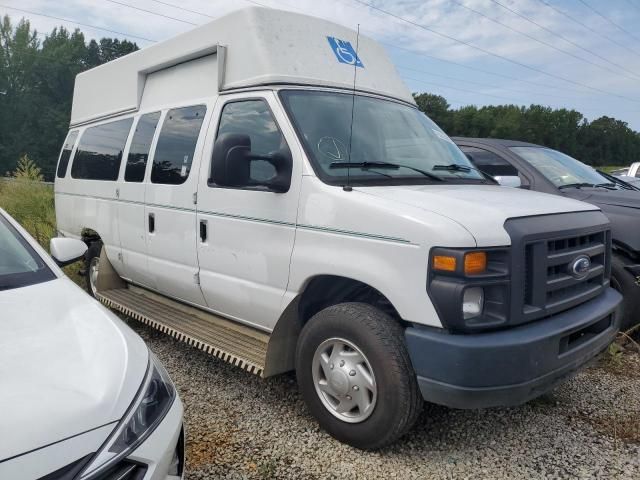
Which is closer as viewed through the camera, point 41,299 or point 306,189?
point 41,299

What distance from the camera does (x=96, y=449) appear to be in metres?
1.82

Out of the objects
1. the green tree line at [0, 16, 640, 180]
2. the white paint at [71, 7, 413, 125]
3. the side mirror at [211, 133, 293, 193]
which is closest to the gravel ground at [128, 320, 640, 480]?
the side mirror at [211, 133, 293, 193]

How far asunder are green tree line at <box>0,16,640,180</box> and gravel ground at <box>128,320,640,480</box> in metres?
47.1

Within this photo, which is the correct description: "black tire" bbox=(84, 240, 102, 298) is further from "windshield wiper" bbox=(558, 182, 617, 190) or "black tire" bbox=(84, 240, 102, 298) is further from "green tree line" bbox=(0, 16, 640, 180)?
"green tree line" bbox=(0, 16, 640, 180)

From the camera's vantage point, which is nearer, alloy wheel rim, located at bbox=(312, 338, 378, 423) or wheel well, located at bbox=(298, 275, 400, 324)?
alloy wheel rim, located at bbox=(312, 338, 378, 423)

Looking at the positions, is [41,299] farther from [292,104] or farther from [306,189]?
[292,104]

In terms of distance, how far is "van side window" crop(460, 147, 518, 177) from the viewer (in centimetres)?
583

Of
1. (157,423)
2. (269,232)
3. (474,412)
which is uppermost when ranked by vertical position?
(269,232)

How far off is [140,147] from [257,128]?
173cm

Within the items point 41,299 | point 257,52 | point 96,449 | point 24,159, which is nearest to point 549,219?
point 257,52

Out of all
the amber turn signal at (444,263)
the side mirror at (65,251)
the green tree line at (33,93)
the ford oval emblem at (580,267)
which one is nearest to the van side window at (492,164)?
the ford oval emblem at (580,267)

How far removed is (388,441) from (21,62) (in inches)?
2683

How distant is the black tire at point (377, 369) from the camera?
284cm

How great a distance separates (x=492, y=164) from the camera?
5.99 meters
